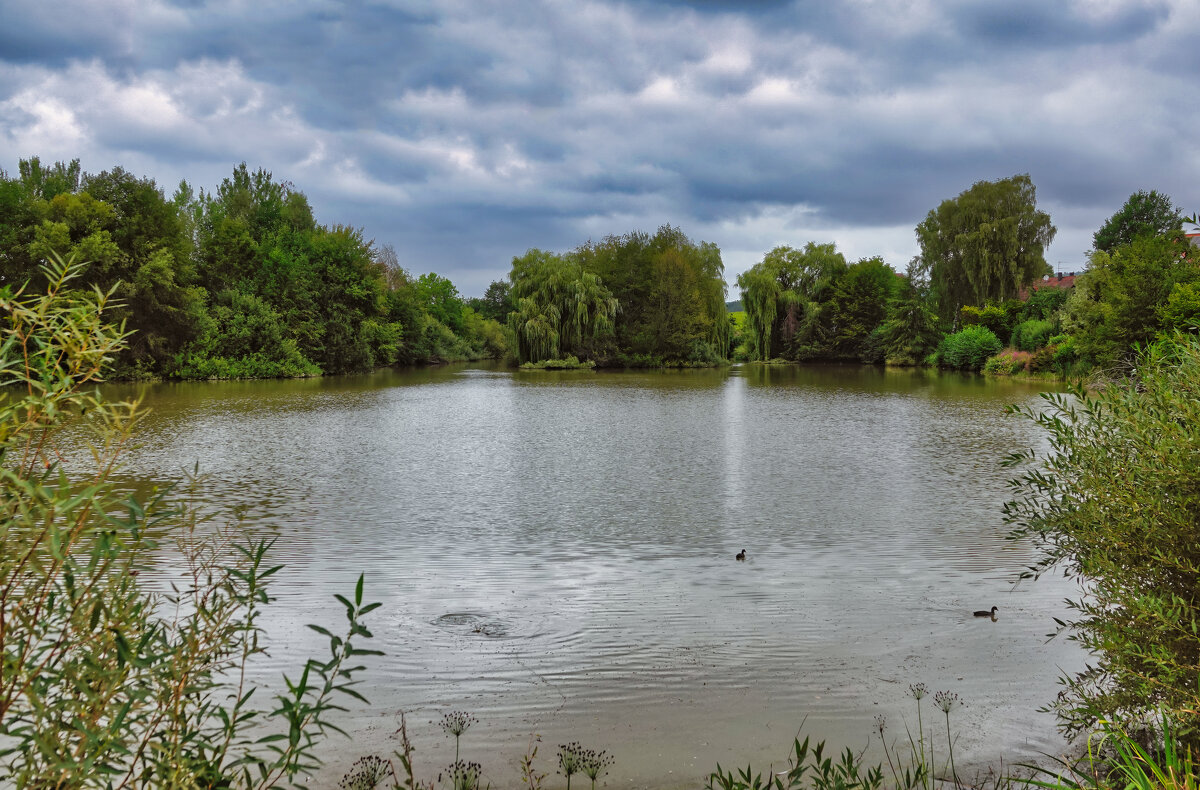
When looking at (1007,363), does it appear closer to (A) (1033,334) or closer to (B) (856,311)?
(A) (1033,334)

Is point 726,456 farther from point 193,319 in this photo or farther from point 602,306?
point 602,306

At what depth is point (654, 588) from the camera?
18.0 ft

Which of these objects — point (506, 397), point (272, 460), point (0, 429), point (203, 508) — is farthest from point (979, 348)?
point (0, 429)

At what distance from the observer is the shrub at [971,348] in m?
37.0

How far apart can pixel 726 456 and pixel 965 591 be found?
6748mm

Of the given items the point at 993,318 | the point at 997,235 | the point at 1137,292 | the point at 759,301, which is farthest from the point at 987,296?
the point at 1137,292

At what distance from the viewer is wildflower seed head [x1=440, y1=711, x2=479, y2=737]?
321 centimetres

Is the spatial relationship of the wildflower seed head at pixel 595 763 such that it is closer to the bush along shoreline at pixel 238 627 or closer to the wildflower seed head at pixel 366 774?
the bush along shoreline at pixel 238 627

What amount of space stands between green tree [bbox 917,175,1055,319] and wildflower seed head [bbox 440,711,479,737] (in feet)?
145

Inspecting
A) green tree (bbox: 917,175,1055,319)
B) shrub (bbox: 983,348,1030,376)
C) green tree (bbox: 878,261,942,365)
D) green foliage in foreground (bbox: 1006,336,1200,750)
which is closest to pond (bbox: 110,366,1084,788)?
green foliage in foreground (bbox: 1006,336,1200,750)

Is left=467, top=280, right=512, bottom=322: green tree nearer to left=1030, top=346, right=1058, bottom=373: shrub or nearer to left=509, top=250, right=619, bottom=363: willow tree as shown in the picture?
left=509, top=250, right=619, bottom=363: willow tree

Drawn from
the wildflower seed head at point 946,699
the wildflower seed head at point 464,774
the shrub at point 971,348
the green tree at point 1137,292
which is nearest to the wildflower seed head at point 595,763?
the wildflower seed head at point 464,774

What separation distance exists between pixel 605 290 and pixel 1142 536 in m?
43.7

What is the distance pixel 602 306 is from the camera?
4528 centimetres
